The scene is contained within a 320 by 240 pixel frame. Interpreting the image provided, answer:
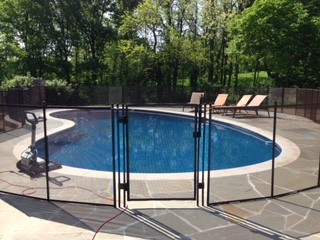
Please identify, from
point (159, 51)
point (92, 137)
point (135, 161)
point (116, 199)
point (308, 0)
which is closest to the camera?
point (116, 199)

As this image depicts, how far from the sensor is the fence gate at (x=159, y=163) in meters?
5.48

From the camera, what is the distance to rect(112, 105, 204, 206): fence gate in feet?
18.0

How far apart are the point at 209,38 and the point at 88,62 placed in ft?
36.7

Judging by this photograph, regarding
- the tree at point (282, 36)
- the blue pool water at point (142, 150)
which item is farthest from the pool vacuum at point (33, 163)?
the tree at point (282, 36)

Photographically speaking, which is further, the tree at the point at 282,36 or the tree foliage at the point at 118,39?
the tree foliage at the point at 118,39

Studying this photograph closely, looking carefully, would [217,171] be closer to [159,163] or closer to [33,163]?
[159,163]

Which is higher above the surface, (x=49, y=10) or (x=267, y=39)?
(x=49, y=10)

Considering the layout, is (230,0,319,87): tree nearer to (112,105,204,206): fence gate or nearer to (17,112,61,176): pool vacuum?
(112,105,204,206): fence gate

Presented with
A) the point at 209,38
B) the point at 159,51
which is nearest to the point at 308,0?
the point at 209,38

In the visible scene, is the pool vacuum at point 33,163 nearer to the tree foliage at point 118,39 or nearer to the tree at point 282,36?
the tree at point 282,36

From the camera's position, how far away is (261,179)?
6.92 m

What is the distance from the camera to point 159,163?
7207mm

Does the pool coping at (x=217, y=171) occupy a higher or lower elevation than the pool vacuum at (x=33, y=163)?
lower

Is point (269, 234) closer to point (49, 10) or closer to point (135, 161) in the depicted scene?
point (135, 161)
